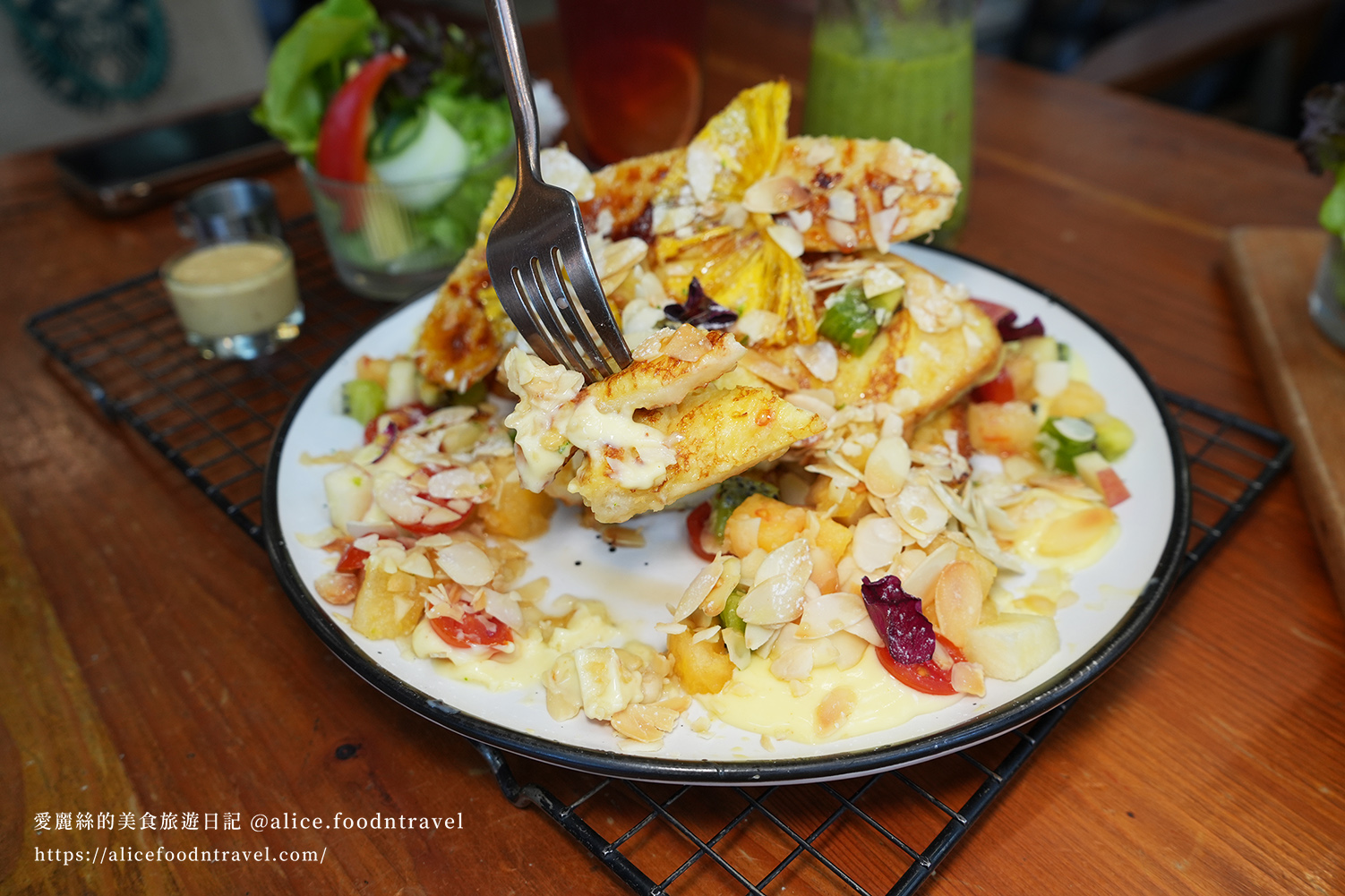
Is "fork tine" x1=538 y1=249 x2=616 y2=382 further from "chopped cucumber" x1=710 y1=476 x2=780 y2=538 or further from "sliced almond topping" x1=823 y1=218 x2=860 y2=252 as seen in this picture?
"sliced almond topping" x1=823 y1=218 x2=860 y2=252

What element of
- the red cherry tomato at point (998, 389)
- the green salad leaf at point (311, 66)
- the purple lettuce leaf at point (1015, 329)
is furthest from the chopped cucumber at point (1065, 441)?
the green salad leaf at point (311, 66)

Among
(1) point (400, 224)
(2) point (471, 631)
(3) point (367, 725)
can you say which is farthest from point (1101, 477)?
(1) point (400, 224)

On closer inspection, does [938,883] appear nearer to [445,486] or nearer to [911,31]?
[445,486]

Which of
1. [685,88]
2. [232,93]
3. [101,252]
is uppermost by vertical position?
[685,88]

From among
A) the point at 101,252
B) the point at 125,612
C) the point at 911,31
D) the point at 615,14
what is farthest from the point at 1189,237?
the point at 101,252

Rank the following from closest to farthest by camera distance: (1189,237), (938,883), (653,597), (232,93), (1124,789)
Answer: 1. (938,883)
2. (1124,789)
3. (653,597)
4. (1189,237)
5. (232,93)

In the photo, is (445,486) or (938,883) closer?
(938,883)

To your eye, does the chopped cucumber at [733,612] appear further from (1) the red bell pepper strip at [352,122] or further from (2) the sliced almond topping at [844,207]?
(1) the red bell pepper strip at [352,122]
